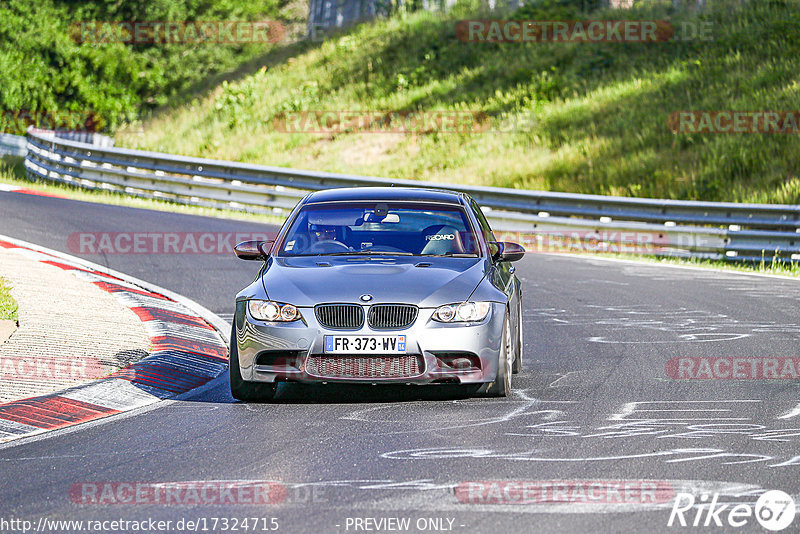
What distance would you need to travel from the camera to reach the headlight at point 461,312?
26.1 ft

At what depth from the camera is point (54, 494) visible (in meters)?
5.75

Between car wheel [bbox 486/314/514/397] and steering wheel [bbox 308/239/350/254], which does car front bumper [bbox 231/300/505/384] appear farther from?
steering wheel [bbox 308/239/350/254]

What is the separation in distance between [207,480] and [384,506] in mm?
1058

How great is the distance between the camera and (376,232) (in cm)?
928

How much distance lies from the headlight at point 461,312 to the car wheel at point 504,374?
25 centimetres

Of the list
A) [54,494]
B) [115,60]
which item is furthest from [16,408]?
[115,60]

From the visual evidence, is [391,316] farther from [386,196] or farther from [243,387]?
[386,196]

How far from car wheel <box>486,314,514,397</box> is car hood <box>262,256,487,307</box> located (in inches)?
16.9

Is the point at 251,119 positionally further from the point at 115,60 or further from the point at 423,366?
the point at 423,366

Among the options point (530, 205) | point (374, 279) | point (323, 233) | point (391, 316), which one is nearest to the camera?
point (391, 316)

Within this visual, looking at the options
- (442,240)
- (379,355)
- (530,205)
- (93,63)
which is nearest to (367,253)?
(442,240)

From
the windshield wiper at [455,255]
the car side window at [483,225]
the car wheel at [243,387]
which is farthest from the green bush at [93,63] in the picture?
the car wheel at [243,387]

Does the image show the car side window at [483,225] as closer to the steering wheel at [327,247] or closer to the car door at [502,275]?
the car door at [502,275]

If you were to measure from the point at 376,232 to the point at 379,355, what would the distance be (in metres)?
1.68
